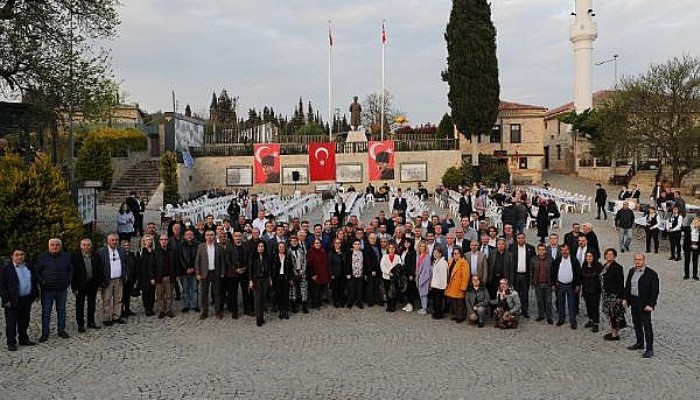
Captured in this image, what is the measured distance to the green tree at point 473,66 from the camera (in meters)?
38.9

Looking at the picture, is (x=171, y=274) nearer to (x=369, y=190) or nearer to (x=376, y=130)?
(x=369, y=190)

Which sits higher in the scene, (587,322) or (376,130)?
(376,130)

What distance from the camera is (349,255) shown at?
10.4m

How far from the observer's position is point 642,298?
761cm

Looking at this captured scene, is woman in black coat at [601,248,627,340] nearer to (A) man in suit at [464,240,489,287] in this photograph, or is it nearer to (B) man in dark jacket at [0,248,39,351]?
(A) man in suit at [464,240,489,287]

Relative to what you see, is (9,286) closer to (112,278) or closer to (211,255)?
(112,278)

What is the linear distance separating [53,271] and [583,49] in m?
46.1

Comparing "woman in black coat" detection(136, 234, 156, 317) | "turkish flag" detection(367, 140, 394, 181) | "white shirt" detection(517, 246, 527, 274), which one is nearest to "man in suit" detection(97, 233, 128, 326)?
"woman in black coat" detection(136, 234, 156, 317)

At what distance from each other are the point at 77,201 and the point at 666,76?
99.3 ft

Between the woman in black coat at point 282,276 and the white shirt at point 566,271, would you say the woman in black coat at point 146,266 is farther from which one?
the white shirt at point 566,271

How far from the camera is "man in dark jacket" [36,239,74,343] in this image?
28.1 ft

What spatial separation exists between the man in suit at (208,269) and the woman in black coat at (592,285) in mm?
5564

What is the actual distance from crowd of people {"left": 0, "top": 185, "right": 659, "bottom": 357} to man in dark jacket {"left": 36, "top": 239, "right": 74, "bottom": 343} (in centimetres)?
1

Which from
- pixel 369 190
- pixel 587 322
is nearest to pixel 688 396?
pixel 587 322
